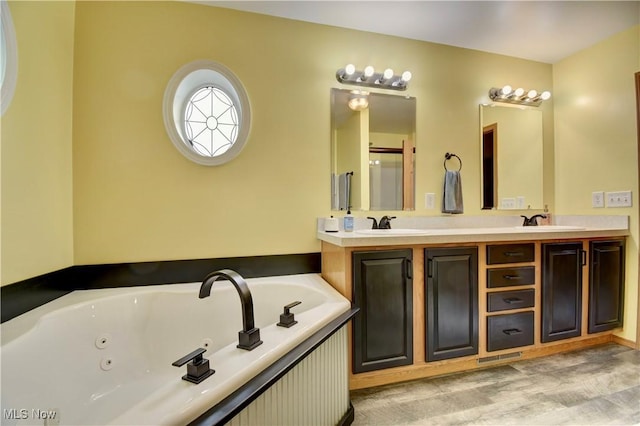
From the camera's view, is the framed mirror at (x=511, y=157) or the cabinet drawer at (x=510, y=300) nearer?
the cabinet drawer at (x=510, y=300)

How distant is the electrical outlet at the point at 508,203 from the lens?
2672 millimetres

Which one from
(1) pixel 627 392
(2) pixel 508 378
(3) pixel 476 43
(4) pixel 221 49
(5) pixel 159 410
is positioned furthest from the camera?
(3) pixel 476 43

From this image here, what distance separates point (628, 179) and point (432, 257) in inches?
75.4

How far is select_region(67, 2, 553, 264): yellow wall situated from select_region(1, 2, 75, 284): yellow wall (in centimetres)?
9

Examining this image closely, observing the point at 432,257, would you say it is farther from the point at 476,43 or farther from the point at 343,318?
the point at 476,43

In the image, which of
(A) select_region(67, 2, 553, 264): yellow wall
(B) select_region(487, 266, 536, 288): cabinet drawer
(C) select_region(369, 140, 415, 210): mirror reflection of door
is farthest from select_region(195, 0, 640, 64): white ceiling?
(B) select_region(487, 266, 536, 288): cabinet drawer

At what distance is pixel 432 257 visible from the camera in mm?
1831

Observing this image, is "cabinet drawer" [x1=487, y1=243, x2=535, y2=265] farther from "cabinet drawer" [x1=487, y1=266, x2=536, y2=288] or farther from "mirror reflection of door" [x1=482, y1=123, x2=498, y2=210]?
"mirror reflection of door" [x1=482, y1=123, x2=498, y2=210]

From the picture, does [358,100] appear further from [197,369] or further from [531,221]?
[197,369]

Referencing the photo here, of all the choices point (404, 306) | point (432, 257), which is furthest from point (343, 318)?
point (432, 257)

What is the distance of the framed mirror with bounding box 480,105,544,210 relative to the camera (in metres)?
2.64

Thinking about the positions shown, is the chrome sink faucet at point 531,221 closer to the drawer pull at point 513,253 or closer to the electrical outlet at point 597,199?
the electrical outlet at point 597,199

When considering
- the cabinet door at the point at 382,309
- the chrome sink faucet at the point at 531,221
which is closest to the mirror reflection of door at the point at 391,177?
the cabinet door at the point at 382,309

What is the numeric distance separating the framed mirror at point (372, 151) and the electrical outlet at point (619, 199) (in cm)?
165
